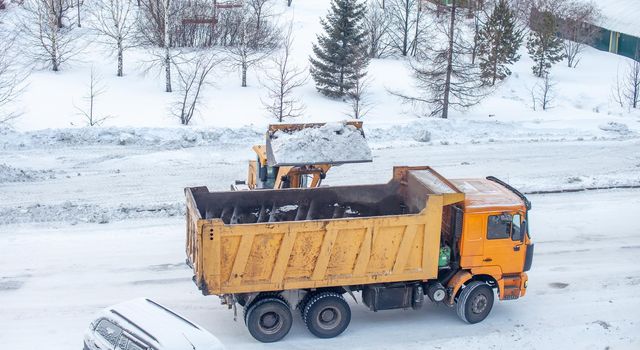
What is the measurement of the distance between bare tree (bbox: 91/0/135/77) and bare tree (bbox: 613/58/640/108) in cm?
2247

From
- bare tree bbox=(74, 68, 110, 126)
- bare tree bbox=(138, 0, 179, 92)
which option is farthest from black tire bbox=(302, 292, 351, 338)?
bare tree bbox=(138, 0, 179, 92)

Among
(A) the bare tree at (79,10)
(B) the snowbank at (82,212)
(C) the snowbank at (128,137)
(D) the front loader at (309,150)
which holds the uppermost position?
(A) the bare tree at (79,10)

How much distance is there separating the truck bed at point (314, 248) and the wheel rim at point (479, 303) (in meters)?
1.03

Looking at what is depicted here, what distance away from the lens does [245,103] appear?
3247 cm

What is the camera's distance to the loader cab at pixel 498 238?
43.3ft

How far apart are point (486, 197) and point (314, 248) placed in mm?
3139

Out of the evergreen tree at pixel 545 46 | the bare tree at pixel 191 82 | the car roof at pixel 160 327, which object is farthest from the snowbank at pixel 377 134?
the car roof at pixel 160 327

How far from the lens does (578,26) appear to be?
49.2 metres

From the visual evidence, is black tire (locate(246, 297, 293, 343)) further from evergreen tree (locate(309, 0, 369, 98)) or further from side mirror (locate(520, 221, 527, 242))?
evergreen tree (locate(309, 0, 369, 98))

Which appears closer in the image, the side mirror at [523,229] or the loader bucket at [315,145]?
the side mirror at [523,229]

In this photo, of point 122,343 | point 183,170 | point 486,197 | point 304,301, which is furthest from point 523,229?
point 183,170

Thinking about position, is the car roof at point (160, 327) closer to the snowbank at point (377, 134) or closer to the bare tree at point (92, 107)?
the snowbank at point (377, 134)

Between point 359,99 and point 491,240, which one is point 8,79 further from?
point 491,240

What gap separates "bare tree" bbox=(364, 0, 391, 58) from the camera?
4141 cm
